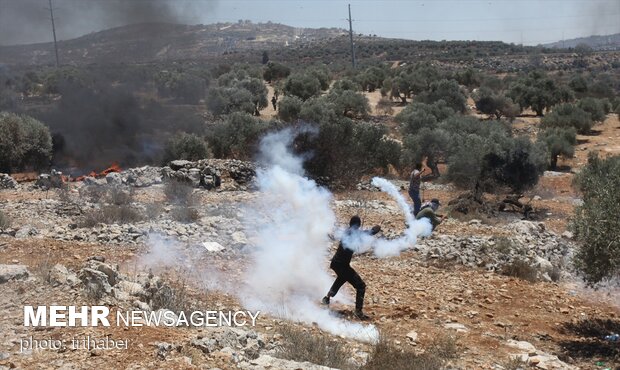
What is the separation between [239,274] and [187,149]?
13.2 metres

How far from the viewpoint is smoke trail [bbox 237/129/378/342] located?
7582 millimetres

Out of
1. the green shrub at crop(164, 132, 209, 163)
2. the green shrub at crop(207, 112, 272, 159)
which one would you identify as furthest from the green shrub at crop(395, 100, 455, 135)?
the green shrub at crop(164, 132, 209, 163)

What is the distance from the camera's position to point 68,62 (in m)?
35.7

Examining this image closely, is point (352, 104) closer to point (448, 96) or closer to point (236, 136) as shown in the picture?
point (448, 96)

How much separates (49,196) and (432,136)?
516 inches

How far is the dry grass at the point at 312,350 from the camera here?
577 cm

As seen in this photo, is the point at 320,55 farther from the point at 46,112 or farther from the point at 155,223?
the point at 155,223

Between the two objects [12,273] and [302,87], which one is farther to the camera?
[302,87]

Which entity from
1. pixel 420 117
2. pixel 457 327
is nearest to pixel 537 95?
pixel 420 117

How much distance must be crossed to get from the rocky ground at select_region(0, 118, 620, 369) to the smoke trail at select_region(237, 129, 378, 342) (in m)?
0.34

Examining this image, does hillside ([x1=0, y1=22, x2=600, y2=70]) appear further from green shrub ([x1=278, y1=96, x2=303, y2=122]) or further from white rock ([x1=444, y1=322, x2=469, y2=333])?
white rock ([x1=444, y1=322, x2=469, y2=333])

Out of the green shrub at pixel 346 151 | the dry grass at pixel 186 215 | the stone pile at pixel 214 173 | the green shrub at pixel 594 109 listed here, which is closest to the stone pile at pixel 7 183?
the stone pile at pixel 214 173

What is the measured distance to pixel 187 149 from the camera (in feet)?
70.5

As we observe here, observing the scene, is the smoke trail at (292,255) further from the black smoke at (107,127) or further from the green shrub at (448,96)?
the green shrub at (448,96)
